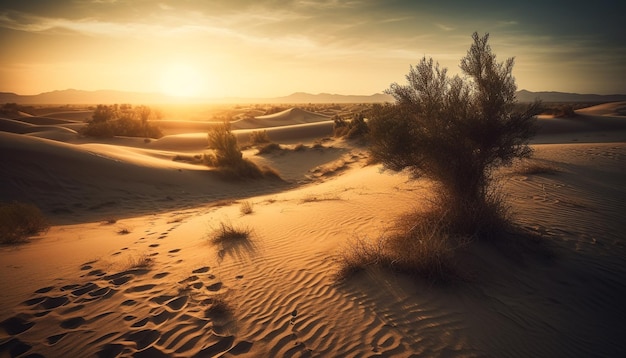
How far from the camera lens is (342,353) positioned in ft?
11.0

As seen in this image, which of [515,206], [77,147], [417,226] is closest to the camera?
[417,226]

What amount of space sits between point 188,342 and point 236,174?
1140cm

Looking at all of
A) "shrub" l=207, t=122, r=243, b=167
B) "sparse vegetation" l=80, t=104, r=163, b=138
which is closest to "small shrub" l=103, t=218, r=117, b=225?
"shrub" l=207, t=122, r=243, b=167

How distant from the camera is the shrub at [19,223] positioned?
21.7ft

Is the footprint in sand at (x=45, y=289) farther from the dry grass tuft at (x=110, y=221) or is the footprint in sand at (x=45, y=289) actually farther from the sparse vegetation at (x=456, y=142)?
the sparse vegetation at (x=456, y=142)

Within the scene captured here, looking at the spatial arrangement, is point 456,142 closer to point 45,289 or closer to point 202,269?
point 202,269

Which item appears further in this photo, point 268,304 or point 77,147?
point 77,147

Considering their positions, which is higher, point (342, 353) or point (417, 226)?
point (417, 226)

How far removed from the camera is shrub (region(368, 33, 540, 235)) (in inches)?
218

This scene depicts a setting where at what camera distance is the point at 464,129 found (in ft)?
18.5

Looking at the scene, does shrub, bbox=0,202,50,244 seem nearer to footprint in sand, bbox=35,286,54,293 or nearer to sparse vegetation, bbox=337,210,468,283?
footprint in sand, bbox=35,286,54,293

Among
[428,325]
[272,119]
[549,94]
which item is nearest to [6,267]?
[428,325]

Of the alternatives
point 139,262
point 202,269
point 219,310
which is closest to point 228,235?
point 202,269

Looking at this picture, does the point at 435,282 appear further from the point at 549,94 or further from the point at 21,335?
A: the point at 549,94
